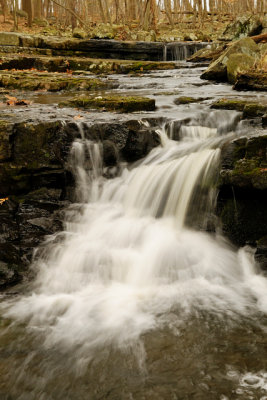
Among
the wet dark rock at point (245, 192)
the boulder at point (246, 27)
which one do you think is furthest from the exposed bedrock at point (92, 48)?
the wet dark rock at point (245, 192)

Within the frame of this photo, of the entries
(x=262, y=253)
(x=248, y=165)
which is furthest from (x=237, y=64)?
(x=262, y=253)

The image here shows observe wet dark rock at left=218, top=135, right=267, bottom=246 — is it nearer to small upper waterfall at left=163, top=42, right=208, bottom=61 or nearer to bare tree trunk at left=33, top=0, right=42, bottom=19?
small upper waterfall at left=163, top=42, right=208, bottom=61

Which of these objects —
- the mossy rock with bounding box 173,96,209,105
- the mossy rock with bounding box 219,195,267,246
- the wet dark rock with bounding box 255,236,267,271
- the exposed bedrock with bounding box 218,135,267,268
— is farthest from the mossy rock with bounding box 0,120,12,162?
the mossy rock with bounding box 173,96,209,105

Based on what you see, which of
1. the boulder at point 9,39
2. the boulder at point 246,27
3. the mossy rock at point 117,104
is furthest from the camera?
the boulder at point 246,27

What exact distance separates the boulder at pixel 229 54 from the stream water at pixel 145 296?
5506 millimetres

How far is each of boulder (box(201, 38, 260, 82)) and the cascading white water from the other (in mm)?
6168

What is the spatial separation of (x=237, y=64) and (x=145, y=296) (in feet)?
31.0

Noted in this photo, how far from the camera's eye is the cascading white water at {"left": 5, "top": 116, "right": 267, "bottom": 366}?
11.5 feet

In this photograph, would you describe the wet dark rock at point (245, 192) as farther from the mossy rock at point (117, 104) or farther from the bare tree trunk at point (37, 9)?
the bare tree trunk at point (37, 9)

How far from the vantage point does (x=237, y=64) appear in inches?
425

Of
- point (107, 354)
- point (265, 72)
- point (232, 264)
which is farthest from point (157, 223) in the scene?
point (265, 72)

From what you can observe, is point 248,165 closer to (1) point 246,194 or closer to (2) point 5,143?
(1) point 246,194

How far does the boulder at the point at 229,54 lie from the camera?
1099cm

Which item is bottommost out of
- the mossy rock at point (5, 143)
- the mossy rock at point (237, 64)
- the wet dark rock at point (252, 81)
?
the mossy rock at point (5, 143)
